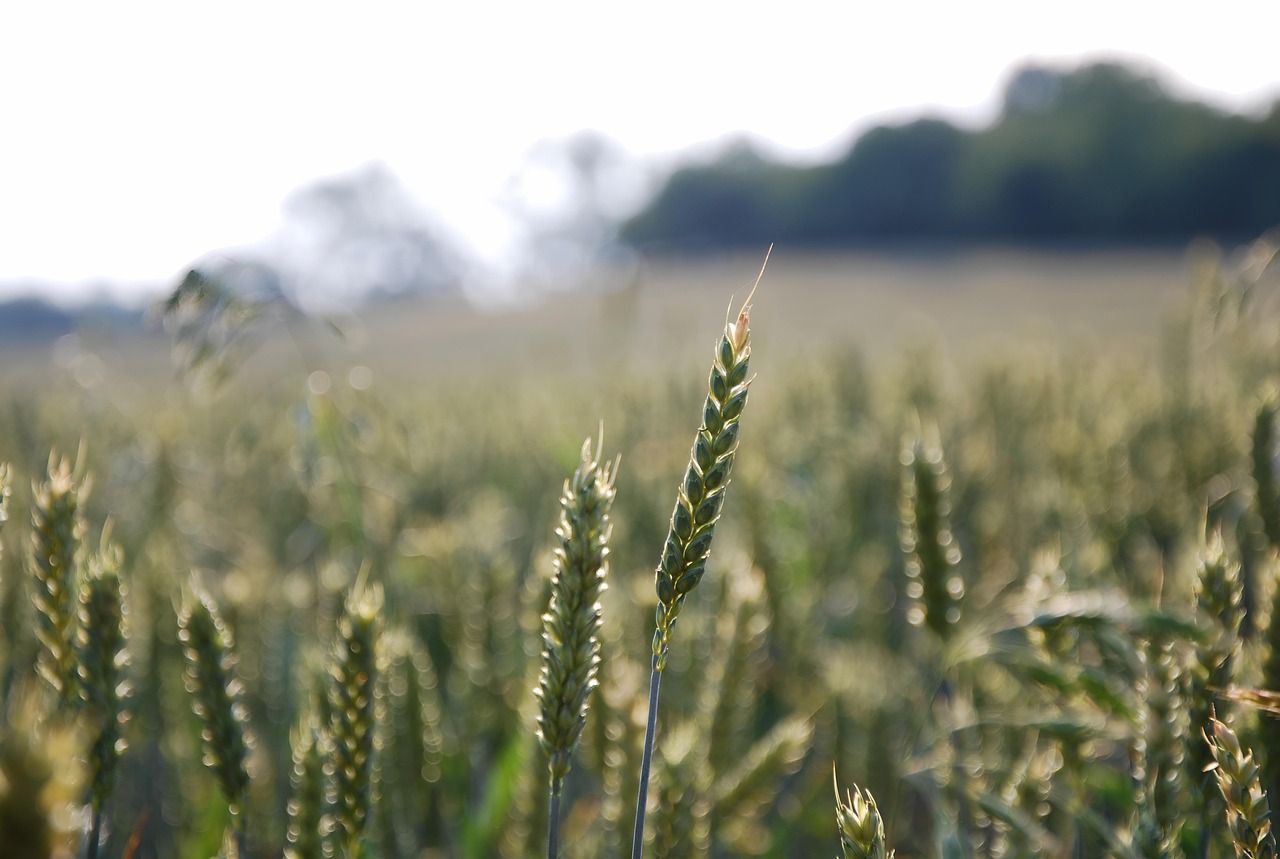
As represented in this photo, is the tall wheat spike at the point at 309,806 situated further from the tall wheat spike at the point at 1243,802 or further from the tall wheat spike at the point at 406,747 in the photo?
the tall wheat spike at the point at 1243,802

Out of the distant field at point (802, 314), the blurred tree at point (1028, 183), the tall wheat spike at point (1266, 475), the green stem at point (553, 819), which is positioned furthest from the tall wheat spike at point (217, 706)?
the blurred tree at point (1028, 183)

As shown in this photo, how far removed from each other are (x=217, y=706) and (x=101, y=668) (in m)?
0.14

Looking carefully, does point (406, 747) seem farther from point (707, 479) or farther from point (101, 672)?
point (707, 479)

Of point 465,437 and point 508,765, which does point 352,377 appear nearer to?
point 508,765

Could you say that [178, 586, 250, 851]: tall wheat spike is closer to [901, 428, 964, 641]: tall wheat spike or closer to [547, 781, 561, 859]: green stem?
[547, 781, 561, 859]: green stem

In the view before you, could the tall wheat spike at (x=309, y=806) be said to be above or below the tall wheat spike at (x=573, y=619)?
below

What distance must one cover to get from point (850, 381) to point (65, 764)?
17.0 feet

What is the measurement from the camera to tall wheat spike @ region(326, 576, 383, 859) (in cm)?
102

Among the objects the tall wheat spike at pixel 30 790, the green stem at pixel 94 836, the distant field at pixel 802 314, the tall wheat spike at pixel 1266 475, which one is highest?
the tall wheat spike at pixel 30 790

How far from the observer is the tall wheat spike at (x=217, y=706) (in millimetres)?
1071

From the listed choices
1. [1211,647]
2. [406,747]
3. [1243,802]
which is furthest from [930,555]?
[406,747]

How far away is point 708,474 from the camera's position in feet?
2.58

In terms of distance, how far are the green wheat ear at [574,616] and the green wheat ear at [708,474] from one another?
2.8 inches

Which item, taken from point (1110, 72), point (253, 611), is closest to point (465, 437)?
point (253, 611)
